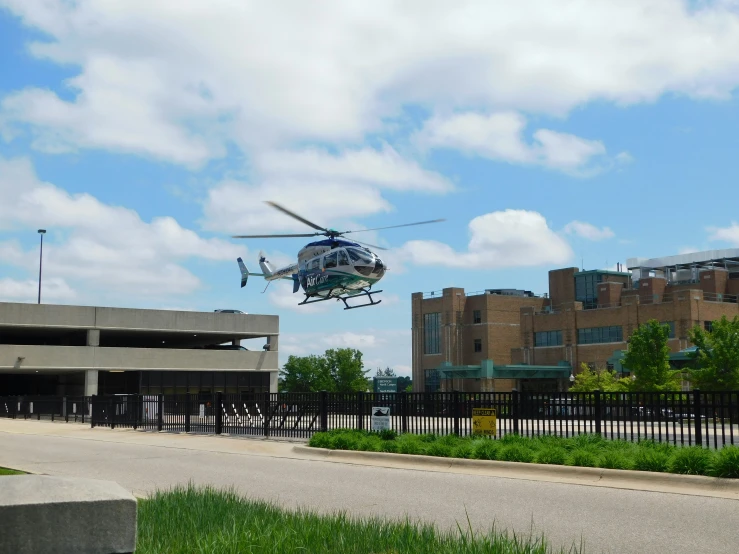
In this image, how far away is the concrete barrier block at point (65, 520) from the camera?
4.27m

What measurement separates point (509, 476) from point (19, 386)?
70012 millimetres

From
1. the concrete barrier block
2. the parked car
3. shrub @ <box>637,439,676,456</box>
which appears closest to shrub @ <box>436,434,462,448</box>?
shrub @ <box>637,439,676,456</box>

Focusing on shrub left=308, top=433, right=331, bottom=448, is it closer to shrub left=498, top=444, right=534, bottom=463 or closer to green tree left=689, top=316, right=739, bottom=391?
shrub left=498, top=444, right=534, bottom=463

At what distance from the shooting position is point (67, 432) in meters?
32.6

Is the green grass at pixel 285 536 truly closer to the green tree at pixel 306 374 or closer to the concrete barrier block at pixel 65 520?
the concrete barrier block at pixel 65 520

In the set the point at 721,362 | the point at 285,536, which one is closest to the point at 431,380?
the point at 721,362

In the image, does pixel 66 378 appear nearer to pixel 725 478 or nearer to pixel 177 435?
pixel 177 435

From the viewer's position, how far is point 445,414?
21.0 metres

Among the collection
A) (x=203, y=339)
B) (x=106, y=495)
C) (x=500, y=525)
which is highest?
(x=203, y=339)

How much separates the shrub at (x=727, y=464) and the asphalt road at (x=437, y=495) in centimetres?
108

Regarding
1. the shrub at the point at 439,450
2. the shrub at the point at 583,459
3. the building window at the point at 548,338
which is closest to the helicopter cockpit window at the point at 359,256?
the shrub at the point at 439,450

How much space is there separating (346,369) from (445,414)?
104 metres

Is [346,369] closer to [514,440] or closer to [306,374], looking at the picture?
[306,374]

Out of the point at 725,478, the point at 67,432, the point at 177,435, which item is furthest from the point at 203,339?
the point at 725,478
